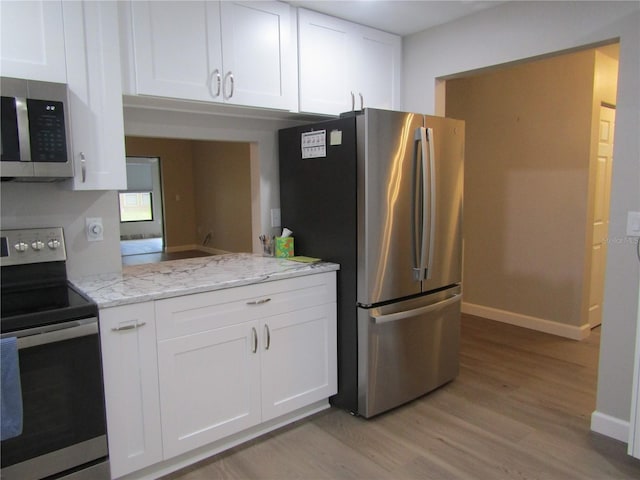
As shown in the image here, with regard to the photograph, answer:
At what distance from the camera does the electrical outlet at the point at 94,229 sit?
2.29 metres

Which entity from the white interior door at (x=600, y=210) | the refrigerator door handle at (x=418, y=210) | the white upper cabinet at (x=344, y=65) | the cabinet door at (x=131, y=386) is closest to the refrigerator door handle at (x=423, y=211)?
A: the refrigerator door handle at (x=418, y=210)

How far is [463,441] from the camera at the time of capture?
238 centimetres

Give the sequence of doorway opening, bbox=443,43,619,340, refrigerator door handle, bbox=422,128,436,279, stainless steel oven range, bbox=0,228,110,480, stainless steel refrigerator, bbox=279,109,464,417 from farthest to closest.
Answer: doorway opening, bbox=443,43,619,340 → refrigerator door handle, bbox=422,128,436,279 → stainless steel refrigerator, bbox=279,109,464,417 → stainless steel oven range, bbox=0,228,110,480

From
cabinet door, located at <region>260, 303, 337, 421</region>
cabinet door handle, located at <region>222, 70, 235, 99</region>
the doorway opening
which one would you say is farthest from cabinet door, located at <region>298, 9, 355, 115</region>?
the doorway opening

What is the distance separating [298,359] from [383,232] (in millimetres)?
832

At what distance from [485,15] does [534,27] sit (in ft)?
1.11

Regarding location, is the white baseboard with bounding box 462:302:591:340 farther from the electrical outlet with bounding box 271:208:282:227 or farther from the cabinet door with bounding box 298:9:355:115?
the cabinet door with bounding box 298:9:355:115

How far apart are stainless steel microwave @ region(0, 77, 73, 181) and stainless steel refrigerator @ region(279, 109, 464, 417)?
1.32 meters

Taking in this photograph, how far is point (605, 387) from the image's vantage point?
2.41 metres

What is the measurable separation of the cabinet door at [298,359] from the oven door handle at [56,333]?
0.84 metres

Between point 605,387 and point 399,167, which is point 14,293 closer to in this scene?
point 399,167

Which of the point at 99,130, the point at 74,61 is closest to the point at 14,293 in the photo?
the point at 99,130

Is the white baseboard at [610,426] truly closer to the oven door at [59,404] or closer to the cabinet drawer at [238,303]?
the cabinet drawer at [238,303]

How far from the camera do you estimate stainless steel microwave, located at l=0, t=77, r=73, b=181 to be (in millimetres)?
1722
